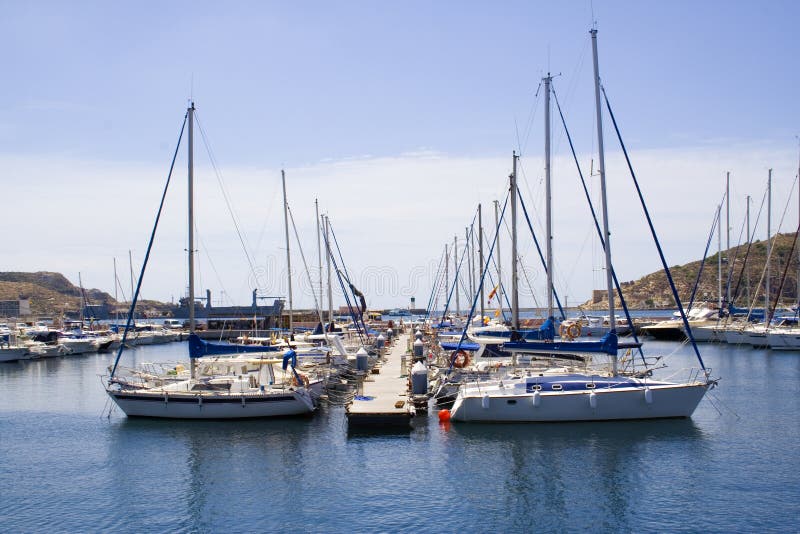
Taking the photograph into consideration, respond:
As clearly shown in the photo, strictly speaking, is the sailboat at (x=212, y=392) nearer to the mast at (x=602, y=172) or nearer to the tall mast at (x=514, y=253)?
the tall mast at (x=514, y=253)

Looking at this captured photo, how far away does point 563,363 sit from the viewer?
110 feet

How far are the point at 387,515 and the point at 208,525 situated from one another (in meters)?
4.74

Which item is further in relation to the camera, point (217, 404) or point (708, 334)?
point (708, 334)

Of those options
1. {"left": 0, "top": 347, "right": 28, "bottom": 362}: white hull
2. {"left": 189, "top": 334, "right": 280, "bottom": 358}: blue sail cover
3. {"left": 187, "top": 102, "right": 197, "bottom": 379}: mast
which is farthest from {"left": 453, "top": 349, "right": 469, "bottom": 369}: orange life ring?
{"left": 0, "top": 347, "right": 28, "bottom": 362}: white hull

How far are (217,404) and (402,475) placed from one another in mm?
11114

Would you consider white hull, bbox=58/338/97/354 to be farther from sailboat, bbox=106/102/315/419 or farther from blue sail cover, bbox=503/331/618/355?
blue sail cover, bbox=503/331/618/355

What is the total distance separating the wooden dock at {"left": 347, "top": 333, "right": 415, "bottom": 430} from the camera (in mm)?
29422

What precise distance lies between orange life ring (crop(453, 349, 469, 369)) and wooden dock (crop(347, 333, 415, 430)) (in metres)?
2.89

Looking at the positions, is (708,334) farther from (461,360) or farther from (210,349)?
(210,349)

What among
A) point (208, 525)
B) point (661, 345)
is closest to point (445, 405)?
point (208, 525)

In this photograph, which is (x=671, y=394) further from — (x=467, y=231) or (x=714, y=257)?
(x=714, y=257)

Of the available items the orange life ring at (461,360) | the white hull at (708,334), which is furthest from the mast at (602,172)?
the white hull at (708,334)

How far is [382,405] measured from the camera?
31.3 m

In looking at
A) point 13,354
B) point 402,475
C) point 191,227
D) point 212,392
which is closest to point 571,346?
point 402,475
